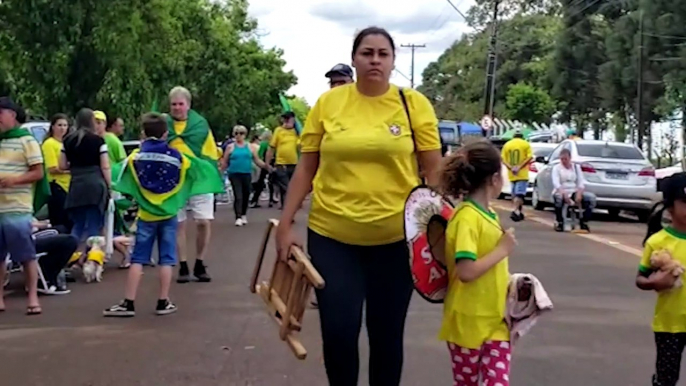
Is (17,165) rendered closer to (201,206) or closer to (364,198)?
(201,206)

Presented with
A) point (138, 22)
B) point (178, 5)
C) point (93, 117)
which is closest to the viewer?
point (93, 117)

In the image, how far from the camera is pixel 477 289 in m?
5.11

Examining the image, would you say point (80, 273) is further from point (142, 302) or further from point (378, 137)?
point (378, 137)

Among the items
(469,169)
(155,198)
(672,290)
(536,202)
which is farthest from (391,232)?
(536,202)

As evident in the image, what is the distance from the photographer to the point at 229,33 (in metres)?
52.0

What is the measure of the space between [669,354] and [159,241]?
5231 millimetres

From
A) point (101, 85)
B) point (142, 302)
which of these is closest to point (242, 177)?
point (101, 85)

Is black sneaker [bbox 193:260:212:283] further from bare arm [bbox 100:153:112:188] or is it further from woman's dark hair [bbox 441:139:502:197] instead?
woman's dark hair [bbox 441:139:502:197]

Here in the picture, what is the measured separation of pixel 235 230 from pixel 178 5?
21.0 metres

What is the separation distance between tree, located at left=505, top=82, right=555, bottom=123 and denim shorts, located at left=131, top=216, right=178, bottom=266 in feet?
213

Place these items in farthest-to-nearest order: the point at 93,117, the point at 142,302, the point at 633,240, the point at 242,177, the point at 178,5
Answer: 1. the point at 178,5
2. the point at 242,177
3. the point at 633,240
4. the point at 93,117
5. the point at 142,302

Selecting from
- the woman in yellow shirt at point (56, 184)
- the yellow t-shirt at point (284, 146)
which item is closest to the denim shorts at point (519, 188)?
the yellow t-shirt at point (284, 146)

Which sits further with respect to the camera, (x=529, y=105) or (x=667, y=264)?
(x=529, y=105)

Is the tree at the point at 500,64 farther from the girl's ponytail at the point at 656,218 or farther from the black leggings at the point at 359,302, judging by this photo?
the black leggings at the point at 359,302
